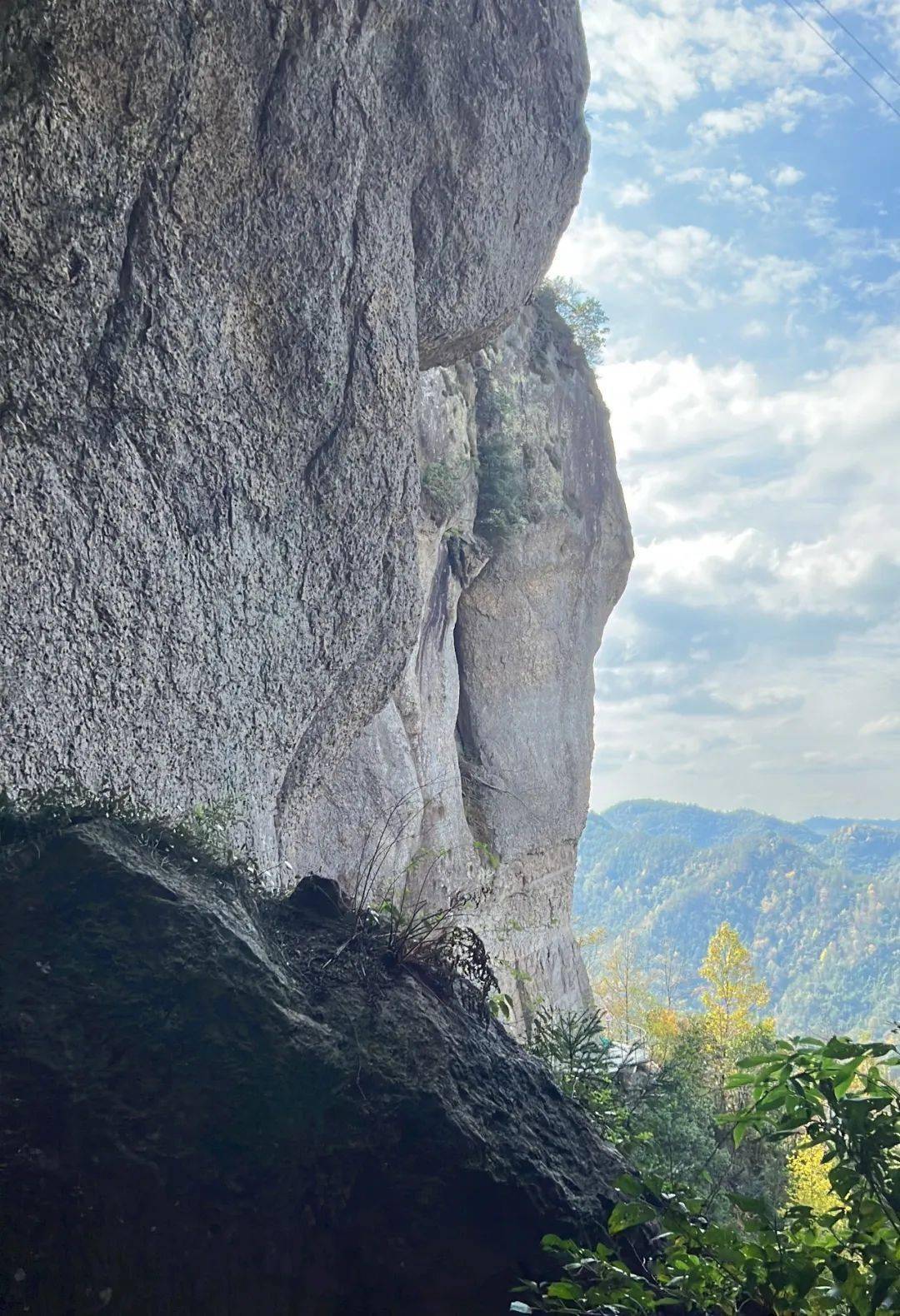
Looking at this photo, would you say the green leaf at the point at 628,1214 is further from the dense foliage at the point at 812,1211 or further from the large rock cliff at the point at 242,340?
the large rock cliff at the point at 242,340

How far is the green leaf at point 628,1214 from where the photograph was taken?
182 centimetres

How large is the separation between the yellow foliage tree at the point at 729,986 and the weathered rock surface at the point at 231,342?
29.2 m

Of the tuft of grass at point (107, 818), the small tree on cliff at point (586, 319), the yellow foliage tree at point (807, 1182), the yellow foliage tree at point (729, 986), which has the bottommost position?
the yellow foliage tree at point (807, 1182)

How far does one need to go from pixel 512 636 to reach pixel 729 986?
22.0 metres

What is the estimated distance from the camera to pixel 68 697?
4.79 meters

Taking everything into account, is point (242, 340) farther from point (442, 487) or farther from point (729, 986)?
point (729, 986)

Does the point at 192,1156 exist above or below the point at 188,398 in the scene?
below

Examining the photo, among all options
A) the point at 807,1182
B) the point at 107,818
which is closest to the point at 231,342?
the point at 107,818

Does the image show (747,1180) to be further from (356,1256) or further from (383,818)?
(356,1256)

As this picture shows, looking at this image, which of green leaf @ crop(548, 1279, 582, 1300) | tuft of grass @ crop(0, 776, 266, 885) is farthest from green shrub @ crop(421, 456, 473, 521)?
green leaf @ crop(548, 1279, 582, 1300)

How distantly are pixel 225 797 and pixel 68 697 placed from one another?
1429 millimetres

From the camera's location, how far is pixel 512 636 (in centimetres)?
1823

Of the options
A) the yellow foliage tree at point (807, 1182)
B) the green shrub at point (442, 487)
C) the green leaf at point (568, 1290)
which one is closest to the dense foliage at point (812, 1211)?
the green leaf at point (568, 1290)

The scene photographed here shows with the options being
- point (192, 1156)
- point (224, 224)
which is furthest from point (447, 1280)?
point (224, 224)
